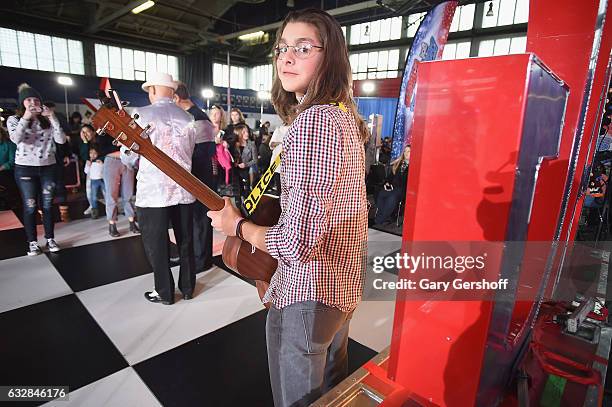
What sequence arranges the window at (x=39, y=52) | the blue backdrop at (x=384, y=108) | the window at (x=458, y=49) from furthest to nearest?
the window at (x=39, y=52) → the window at (x=458, y=49) → the blue backdrop at (x=384, y=108)

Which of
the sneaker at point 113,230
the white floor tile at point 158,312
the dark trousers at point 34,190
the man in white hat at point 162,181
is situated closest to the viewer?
the white floor tile at point 158,312

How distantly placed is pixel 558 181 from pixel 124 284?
3177mm

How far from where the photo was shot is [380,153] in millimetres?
8727

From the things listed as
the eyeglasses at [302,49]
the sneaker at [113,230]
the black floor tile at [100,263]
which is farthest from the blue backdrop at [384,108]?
the eyeglasses at [302,49]

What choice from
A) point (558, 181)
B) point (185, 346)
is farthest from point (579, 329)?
point (185, 346)

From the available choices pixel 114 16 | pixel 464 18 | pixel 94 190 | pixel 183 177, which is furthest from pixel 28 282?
pixel 464 18

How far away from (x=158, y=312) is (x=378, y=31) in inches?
730

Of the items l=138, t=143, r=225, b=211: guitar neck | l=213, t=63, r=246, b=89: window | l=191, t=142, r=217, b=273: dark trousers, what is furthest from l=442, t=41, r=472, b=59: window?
l=138, t=143, r=225, b=211: guitar neck

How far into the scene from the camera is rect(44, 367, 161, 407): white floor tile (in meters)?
1.74

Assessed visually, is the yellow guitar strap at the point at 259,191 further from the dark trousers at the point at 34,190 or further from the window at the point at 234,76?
the window at the point at 234,76

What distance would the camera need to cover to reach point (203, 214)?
344cm

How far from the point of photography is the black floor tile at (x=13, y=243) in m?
3.58
